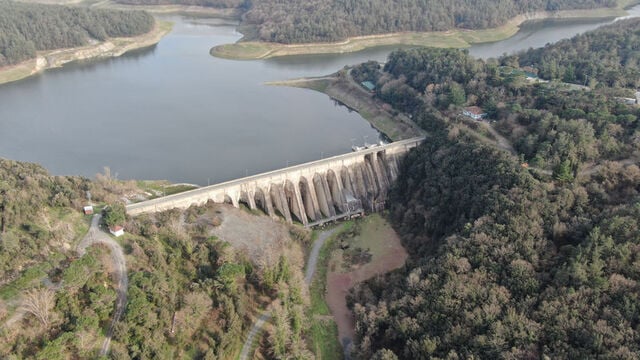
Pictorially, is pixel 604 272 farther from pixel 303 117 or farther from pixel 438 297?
pixel 303 117

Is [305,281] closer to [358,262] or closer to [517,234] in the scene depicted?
[358,262]

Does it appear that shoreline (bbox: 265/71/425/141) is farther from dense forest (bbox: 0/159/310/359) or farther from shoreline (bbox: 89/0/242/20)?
shoreline (bbox: 89/0/242/20)

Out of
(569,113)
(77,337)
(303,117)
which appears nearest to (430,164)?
(569,113)

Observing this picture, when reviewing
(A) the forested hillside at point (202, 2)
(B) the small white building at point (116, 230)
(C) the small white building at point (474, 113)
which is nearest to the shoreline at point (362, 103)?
(C) the small white building at point (474, 113)

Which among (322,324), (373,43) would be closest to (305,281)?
(322,324)

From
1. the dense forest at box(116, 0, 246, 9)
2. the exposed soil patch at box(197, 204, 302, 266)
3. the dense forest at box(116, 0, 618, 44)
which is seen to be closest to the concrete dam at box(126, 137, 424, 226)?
the exposed soil patch at box(197, 204, 302, 266)

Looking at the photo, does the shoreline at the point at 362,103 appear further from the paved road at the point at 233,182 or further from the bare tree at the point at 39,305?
the bare tree at the point at 39,305
